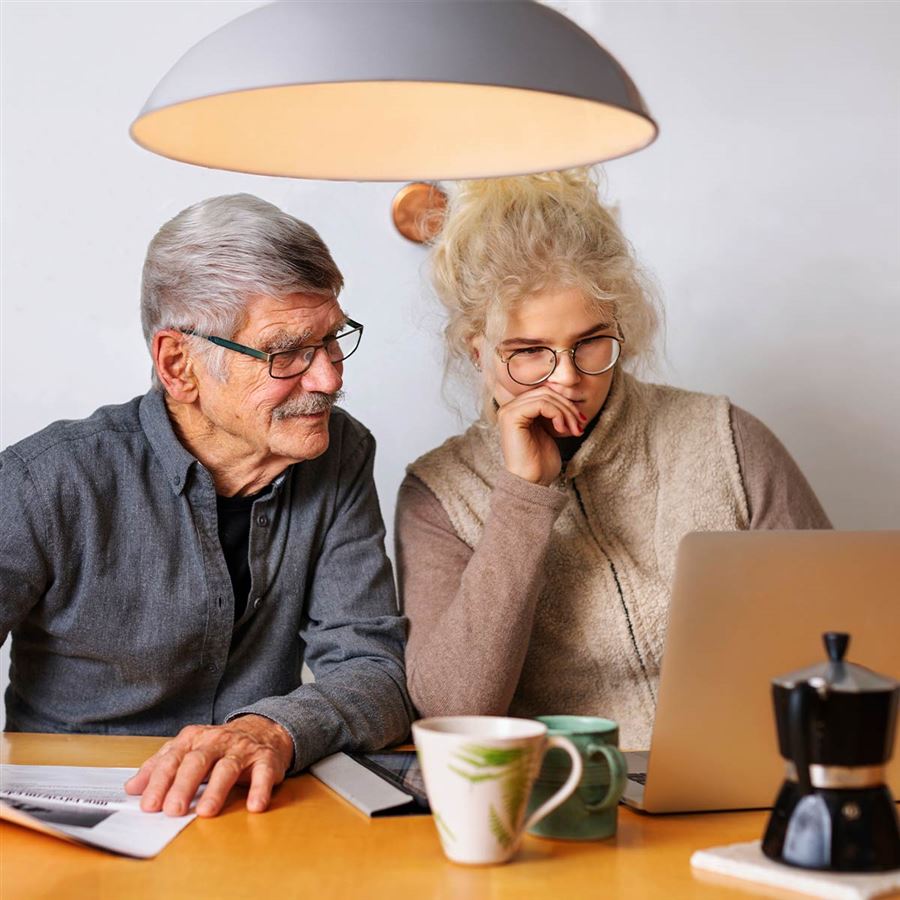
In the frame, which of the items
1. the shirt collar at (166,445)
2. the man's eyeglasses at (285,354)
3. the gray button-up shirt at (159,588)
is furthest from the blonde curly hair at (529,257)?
the shirt collar at (166,445)

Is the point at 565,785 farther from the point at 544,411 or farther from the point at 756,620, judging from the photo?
the point at 544,411

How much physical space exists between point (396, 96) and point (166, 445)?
2.14 ft

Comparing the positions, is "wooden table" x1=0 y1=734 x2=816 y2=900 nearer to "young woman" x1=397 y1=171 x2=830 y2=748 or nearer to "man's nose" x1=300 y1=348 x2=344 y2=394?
"young woman" x1=397 y1=171 x2=830 y2=748

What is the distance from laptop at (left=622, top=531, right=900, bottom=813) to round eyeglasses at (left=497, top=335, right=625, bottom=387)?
→ 759 mm

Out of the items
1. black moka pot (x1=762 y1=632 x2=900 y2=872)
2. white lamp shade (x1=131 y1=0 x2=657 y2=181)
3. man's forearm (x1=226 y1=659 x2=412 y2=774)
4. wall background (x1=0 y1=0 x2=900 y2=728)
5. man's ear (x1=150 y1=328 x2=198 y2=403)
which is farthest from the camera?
wall background (x1=0 y1=0 x2=900 y2=728)

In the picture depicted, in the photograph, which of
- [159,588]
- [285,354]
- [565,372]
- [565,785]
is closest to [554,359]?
[565,372]

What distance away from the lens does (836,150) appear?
7.73 feet

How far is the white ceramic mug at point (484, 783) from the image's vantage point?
0.90m

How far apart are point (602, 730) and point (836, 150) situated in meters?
1.69

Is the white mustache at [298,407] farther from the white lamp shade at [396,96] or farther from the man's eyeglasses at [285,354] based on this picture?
the white lamp shade at [396,96]

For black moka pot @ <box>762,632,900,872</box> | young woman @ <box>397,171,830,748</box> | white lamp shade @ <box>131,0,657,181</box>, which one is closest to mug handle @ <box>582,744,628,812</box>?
black moka pot @ <box>762,632,900,872</box>

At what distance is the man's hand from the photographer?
44.3 inches

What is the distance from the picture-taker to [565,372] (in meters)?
1.74

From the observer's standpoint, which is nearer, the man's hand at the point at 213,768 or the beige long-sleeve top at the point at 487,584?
the man's hand at the point at 213,768
